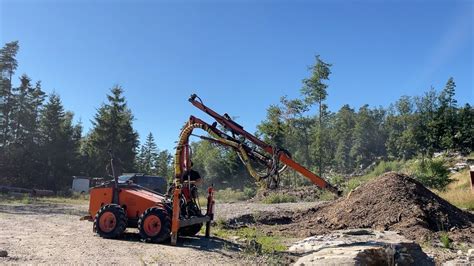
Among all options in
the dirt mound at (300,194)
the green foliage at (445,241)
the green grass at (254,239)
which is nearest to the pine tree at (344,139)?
the dirt mound at (300,194)

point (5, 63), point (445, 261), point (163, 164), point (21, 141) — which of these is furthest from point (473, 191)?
point (163, 164)

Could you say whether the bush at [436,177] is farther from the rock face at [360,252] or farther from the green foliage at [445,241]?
the rock face at [360,252]

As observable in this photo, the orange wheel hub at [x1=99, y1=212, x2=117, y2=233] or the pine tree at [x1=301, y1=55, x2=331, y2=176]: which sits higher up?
the pine tree at [x1=301, y1=55, x2=331, y2=176]

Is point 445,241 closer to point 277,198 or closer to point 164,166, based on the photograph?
point 277,198

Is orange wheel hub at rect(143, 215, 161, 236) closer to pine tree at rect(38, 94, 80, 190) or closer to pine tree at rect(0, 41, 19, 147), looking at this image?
pine tree at rect(38, 94, 80, 190)

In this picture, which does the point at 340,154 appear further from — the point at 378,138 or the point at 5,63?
the point at 5,63

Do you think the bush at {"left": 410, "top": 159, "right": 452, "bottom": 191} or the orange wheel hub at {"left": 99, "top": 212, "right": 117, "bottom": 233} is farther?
the bush at {"left": 410, "top": 159, "right": 452, "bottom": 191}

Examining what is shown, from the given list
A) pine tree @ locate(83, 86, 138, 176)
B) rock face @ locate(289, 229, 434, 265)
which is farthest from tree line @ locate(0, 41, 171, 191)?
rock face @ locate(289, 229, 434, 265)

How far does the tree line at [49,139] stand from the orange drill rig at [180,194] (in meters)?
41.9

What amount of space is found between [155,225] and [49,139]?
49637mm

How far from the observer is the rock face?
8.03m

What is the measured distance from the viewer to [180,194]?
38.6 ft

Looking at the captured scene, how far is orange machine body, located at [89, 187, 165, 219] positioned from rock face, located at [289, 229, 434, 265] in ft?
13.8

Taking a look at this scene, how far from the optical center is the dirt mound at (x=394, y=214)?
42.3 feet
